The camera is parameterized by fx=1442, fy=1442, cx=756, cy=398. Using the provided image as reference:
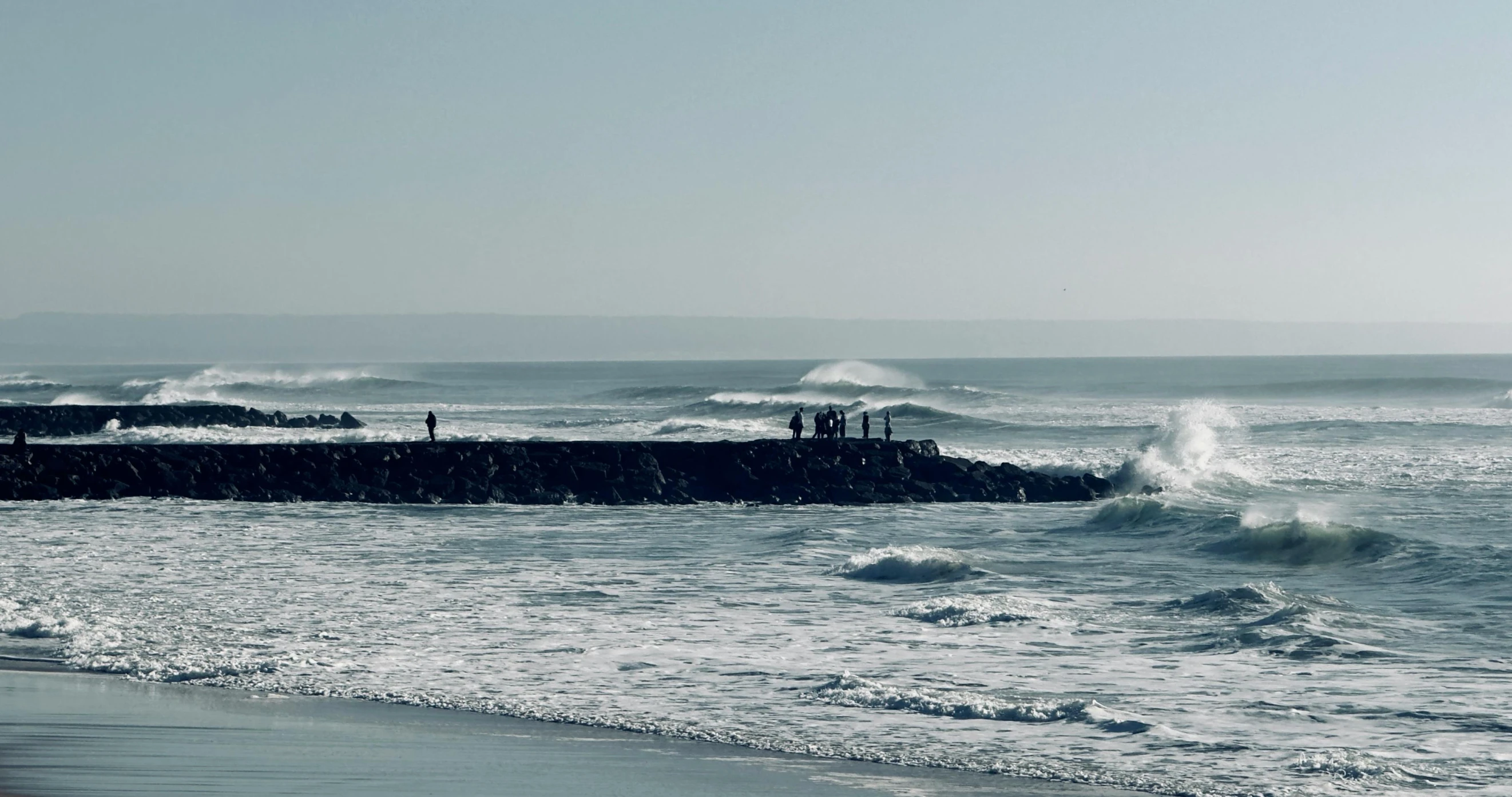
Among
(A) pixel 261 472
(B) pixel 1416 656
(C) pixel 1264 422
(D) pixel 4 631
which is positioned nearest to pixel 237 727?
(D) pixel 4 631

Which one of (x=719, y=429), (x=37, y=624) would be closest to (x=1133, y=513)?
(x=37, y=624)

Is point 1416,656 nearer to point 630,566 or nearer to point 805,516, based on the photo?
point 630,566

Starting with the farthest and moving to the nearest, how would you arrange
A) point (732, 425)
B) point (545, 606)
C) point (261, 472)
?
1. point (732, 425)
2. point (261, 472)
3. point (545, 606)

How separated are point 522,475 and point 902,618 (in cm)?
1562

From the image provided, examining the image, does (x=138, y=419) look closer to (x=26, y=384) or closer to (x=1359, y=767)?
(x=1359, y=767)

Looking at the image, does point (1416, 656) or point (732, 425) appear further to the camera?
point (732, 425)

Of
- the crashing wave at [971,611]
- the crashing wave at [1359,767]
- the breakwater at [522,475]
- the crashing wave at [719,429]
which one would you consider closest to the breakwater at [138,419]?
the crashing wave at [719,429]

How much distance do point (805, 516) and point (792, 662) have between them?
13.1m

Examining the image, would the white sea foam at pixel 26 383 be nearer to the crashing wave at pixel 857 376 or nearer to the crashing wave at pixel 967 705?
the crashing wave at pixel 857 376

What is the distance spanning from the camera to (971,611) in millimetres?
13531

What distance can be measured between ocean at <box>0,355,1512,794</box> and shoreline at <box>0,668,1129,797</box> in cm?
33

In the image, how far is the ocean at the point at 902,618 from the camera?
9.22 m

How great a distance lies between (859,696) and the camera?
33.3 ft

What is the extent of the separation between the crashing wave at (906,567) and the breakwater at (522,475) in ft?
32.2
